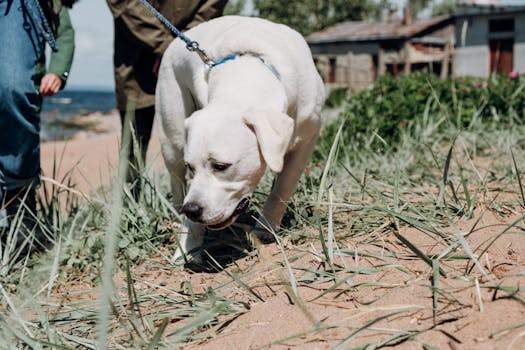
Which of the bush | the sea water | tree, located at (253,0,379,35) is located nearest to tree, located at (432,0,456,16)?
tree, located at (253,0,379,35)

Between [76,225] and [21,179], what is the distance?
442mm

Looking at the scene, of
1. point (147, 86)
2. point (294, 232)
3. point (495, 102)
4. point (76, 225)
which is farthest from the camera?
point (495, 102)

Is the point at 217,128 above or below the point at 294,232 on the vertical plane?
above

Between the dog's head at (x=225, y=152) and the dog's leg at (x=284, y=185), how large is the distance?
54 centimetres

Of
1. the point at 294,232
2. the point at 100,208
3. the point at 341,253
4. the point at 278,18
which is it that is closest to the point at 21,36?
the point at 100,208

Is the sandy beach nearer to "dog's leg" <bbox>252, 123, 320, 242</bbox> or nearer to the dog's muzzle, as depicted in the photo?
"dog's leg" <bbox>252, 123, 320, 242</bbox>

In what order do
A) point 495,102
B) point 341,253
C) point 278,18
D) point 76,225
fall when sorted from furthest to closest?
1. point 278,18
2. point 495,102
3. point 76,225
4. point 341,253

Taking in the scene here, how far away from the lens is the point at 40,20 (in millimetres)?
3326

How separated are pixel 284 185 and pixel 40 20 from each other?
1758 mm

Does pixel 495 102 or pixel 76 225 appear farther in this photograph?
pixel 495 102

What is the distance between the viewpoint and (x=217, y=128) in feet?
7.91

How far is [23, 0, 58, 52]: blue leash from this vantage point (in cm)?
326

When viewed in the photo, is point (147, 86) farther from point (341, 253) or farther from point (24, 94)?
point (341, 253)

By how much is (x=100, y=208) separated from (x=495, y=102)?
4.24m
